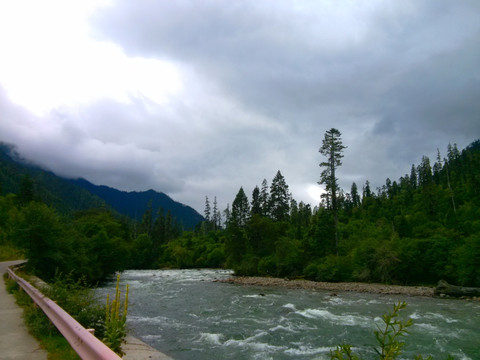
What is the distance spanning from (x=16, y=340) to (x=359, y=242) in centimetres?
5248

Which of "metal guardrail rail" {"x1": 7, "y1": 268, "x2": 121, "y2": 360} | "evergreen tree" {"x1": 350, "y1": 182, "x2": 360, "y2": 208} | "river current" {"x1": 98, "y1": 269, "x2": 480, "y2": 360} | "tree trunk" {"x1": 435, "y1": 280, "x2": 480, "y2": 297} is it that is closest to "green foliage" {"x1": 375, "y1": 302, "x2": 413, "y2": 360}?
"metal guardrail rail" {"x1": 7, "y1": 268, "x2": 121, "y2": 360}

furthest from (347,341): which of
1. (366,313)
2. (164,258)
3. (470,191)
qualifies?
(164,258)

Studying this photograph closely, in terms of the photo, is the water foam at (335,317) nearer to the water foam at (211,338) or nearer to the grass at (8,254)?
the water foam at (211,338)

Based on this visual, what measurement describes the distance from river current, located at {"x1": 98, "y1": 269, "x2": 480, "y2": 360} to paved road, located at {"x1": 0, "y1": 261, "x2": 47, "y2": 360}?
19.5 ft

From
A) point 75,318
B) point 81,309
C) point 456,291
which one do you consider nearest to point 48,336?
point 75,318

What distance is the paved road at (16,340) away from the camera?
577 centimetres

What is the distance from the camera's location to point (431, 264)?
43562mm

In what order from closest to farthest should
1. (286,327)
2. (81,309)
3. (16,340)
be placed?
(16,340) < (81,309) < (286,327)

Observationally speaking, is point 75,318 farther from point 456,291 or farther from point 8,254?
point 8,254

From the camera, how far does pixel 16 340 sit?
22.1 ft

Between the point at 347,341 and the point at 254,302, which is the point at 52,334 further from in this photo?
the point at 254,302

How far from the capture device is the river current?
536 inches

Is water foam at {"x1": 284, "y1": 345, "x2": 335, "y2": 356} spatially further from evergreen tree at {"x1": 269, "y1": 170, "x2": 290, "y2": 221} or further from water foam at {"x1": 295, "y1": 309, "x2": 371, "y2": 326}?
evergreen tree at {"x1": 269, "y1": 170, "x2": 290, "y2": 221}

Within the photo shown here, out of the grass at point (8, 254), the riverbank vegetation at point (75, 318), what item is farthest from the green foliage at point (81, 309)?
the grass at point (8, 254)
